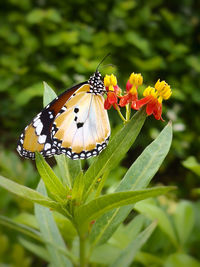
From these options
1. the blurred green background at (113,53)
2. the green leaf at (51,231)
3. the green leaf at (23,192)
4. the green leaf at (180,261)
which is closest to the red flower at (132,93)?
the green leaf at (23,192)

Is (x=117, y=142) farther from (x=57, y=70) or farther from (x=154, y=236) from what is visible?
(x=57, y=70)

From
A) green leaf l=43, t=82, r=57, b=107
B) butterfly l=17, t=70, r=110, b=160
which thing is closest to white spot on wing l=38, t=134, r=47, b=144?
butterfly l=17, t=70, r=110, b=160

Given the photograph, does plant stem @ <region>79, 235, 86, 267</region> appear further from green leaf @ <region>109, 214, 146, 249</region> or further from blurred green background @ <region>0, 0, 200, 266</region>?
blurred green background @ <region>0, 0, 200, 266</region>

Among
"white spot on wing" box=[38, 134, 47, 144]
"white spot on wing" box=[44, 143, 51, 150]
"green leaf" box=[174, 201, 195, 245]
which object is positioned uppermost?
"white spot on wing" box=[38, 134, 47, 144]

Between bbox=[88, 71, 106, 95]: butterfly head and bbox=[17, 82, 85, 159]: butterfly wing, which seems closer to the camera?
bbox=[17, 82, 85, 159]: butterfly wing

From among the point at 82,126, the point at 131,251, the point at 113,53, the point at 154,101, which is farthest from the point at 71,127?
the point at 113,53

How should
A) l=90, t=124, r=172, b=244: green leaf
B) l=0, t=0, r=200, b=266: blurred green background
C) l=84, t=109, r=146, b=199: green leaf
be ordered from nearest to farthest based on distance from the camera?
l=84, t=109, r=146, b=199: green leaf, l=90, t=124, r=172, b=244: green leaf, l=0, t=0, r=200, b=266: blurred green background

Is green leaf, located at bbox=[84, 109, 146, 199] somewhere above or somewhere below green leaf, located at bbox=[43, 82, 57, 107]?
below
